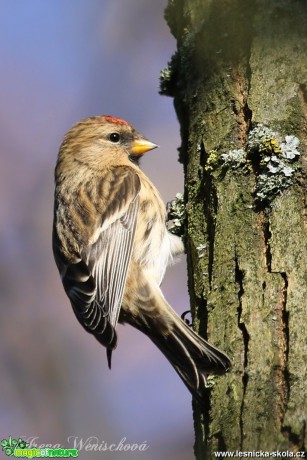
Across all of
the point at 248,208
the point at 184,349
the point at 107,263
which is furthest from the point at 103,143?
Result: the point at 248,208

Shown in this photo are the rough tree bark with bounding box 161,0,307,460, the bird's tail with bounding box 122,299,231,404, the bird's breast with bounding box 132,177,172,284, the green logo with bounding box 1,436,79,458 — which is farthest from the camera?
the green logo with bounding box 1,436,79,458

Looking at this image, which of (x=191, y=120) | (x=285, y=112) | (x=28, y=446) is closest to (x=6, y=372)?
(x=28, y=446)

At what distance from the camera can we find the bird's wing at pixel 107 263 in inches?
156

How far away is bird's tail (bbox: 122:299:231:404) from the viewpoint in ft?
9.61

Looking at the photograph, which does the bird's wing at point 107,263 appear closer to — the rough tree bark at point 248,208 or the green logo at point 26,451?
the rough tree bark at point 248,208

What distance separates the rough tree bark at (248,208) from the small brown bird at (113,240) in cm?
48

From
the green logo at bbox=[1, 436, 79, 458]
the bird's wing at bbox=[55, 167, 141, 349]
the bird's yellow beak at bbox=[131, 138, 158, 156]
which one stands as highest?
the bird's yellow beak at bbox=[131, 138, 158, 156]

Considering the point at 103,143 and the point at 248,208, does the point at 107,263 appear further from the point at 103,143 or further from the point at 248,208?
the point at 248,208

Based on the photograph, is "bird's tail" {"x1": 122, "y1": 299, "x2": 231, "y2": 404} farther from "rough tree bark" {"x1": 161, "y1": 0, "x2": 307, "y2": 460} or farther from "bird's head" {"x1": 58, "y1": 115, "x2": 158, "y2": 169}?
"bird's head" {"x1": 58, "y1": 115, "x2": 158, "y2": 169}

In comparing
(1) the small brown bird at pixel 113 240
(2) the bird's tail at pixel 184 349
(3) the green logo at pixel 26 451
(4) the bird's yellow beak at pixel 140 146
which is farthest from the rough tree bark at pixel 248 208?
(3) the green logo at pixel 26 451

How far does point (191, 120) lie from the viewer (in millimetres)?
3500

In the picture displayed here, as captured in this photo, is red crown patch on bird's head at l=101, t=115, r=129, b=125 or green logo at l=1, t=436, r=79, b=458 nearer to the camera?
green logo at l=1, t=436, r=79, b=458

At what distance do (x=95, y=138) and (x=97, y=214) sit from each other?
86cm

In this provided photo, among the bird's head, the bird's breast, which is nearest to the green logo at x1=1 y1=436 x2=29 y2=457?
the bird's breast
